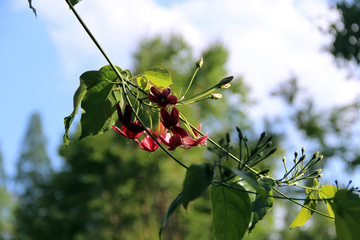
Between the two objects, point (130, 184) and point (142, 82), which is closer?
point (142, 82)

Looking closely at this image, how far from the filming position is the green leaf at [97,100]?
646mm

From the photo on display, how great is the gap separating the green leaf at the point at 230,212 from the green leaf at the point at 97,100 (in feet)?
0.73

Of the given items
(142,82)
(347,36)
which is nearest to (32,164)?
(347,36)

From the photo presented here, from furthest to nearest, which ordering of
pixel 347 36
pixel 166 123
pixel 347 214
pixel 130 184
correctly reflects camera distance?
pixel 130 184 → pixel 347 36 → pixel 166 123 → pixel 347 214

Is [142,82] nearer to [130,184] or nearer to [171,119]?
[171,119]

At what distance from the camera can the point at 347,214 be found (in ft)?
1.75

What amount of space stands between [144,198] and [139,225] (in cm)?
162

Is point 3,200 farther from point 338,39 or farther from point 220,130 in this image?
point 338,39

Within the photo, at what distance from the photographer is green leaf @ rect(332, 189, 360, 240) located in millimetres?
523

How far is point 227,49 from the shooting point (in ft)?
55.7

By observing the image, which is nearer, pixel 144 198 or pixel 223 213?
pixel 223 213

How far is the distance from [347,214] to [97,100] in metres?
0.40

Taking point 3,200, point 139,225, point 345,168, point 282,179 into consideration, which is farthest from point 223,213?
point 3,200

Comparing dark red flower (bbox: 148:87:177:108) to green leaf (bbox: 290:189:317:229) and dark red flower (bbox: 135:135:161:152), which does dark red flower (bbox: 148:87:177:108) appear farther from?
green leaf (bbox: 290:189:317:229)
